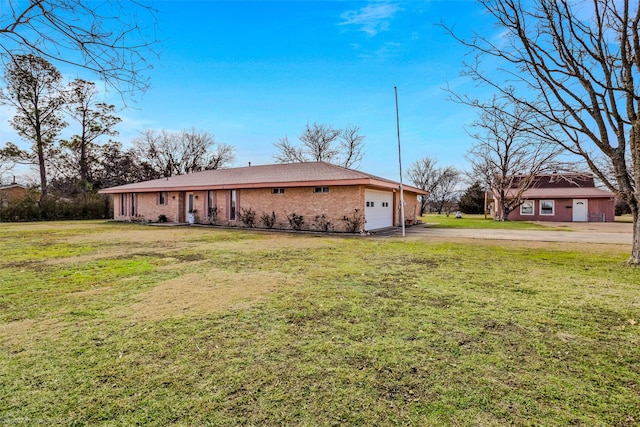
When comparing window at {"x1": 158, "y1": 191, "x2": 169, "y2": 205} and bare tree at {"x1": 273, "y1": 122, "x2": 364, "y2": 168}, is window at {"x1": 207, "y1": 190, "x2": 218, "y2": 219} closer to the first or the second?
Result: window at {"x1": 158, "y1": 191, "x2": 169, "y2": 205}

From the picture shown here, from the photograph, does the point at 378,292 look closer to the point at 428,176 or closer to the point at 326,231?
the point at 326,231

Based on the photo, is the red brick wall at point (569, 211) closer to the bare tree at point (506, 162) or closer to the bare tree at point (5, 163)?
the bare tree at point (506, 162)

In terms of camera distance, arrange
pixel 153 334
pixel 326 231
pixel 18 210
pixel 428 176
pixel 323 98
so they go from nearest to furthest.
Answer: pixel 153 334 → pixel 326 231 → pixel 323 98 → pixel 18 210 → pixel 428 176

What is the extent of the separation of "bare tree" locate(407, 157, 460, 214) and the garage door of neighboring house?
24.7 m

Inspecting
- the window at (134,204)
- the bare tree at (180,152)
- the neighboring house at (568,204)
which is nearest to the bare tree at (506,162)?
the neighboring house at (568,204)

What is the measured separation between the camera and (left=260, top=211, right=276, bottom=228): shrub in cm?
1720

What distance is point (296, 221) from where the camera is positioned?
16.2m

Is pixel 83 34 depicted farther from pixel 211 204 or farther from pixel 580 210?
pixel 580 210

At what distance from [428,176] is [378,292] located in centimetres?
4127

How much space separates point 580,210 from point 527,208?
359 cm

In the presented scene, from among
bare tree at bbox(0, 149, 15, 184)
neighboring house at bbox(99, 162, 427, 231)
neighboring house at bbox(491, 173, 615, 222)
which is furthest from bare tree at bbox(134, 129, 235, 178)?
neighboring house at bbox(491, 173, 615, 222)

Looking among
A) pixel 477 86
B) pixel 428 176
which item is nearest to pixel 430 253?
pixel 477 86

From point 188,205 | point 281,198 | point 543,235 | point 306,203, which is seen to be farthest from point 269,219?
point 543,235

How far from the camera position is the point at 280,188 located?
16.9 meters
